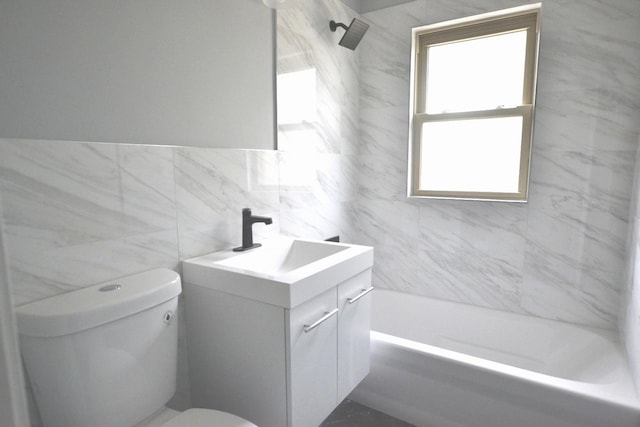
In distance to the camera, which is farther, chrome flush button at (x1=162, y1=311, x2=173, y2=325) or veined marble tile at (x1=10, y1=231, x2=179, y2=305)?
chrome flush button at (x1=162, y1=311, x2=173, y2=325)

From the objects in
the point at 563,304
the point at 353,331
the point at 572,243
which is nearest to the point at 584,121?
the point at 572,243

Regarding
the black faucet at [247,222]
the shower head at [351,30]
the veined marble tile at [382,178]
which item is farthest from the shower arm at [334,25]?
the black faucet at [247,222]

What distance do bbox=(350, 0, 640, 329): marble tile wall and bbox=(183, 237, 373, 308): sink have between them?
108cm

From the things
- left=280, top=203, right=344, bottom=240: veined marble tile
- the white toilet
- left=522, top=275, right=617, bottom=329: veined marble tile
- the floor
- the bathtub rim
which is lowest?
the floor

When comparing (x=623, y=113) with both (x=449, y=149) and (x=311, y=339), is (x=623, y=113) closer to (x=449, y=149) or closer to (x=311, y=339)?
(x=449, y=149)

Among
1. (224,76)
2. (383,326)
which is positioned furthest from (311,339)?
(383,326)

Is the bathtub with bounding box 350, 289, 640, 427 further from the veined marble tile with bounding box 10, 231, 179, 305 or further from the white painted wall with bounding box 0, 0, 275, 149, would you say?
the white painted wall with bounding box 0, 0, 275, 149

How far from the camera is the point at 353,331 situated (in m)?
1.57

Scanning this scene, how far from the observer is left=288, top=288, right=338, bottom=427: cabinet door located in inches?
48.2

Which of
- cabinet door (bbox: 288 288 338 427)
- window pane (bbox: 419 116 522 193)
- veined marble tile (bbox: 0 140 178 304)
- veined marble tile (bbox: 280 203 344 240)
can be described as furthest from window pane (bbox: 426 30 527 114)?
veined marble tile (bbox: 0 140 178 304)

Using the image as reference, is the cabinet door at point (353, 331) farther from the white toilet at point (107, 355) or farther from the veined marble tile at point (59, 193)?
the veined marble tile at point (59, 193)

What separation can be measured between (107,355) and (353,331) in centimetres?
94

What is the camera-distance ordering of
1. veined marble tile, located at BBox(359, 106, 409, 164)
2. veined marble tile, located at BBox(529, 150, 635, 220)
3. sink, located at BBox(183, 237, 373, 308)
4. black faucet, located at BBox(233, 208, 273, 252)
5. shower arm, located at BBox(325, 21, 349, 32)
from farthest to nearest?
veined marble tile, located at BBox(359, 106, 409, 164), shower arm, located at BBox(325, 21, 349, 32), veined marble tile, located at BBox(529, 150, 635, 220), black faucet, located at BBox(233, 208, 273, 252), sink, located at BBox(183, 237, 373, 308)

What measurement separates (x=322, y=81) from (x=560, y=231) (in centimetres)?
172
